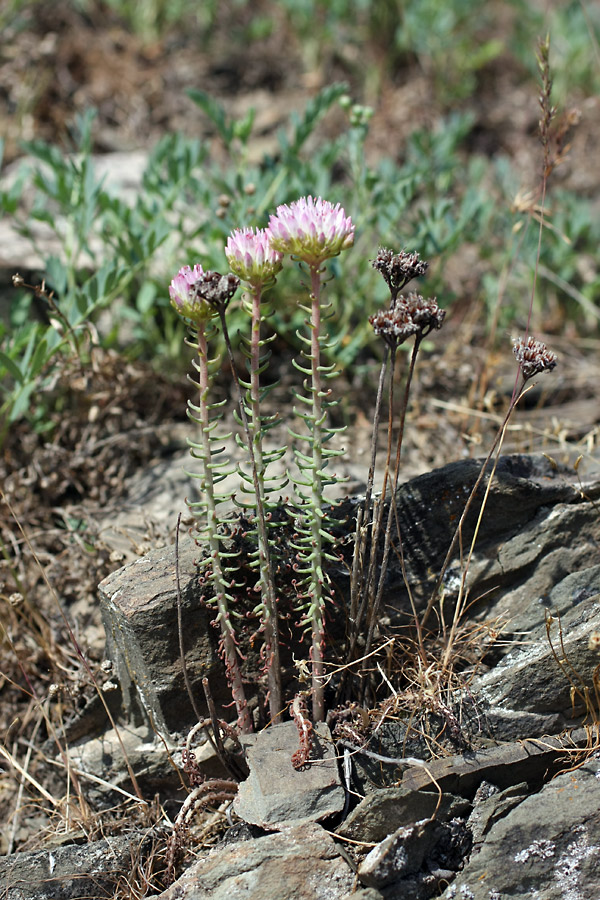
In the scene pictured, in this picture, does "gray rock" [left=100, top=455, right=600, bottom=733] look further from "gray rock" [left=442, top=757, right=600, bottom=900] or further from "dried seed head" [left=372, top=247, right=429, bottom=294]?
"dried seed head" [left=372, top=247, right=429, bottom=294]

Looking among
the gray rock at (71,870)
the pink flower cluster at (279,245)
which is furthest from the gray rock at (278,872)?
the pink flower cluster at (279,245)

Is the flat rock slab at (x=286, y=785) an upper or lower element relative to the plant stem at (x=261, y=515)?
lower

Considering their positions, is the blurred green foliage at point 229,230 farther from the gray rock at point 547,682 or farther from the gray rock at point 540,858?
the gray rock at point 540,858

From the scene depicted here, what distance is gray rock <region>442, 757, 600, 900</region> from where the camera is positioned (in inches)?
92.8

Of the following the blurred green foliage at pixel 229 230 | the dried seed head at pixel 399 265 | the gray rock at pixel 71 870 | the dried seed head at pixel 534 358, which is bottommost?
the gray rock at pixel 71 870

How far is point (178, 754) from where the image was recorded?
289cm

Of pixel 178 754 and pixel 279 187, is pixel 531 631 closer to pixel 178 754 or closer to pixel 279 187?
pixel 178 754

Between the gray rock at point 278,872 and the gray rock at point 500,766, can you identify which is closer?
the gray rock at point 278,872

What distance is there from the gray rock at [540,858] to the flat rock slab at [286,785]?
0.46 m

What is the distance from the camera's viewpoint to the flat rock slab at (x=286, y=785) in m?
2.43

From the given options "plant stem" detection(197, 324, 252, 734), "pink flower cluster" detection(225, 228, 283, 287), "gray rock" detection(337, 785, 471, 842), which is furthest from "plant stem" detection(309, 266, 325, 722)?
"gray rock" detection(337, 785, 471, 842)

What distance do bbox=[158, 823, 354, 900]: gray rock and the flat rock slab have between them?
5cm

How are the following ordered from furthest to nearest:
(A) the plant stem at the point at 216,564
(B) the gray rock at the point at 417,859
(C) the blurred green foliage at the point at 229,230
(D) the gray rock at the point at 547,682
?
1. (C) the blurred green foliage at the point at 229,230
2. (D) the gray rock at the point at 547,682
3. (A) the plant stem at the point at 216,564
4. (B) the gray rock at the point at 417,859

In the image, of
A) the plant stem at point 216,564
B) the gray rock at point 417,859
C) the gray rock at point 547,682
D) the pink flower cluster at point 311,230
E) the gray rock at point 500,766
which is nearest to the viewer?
the pink flower cluster at point 311,230
